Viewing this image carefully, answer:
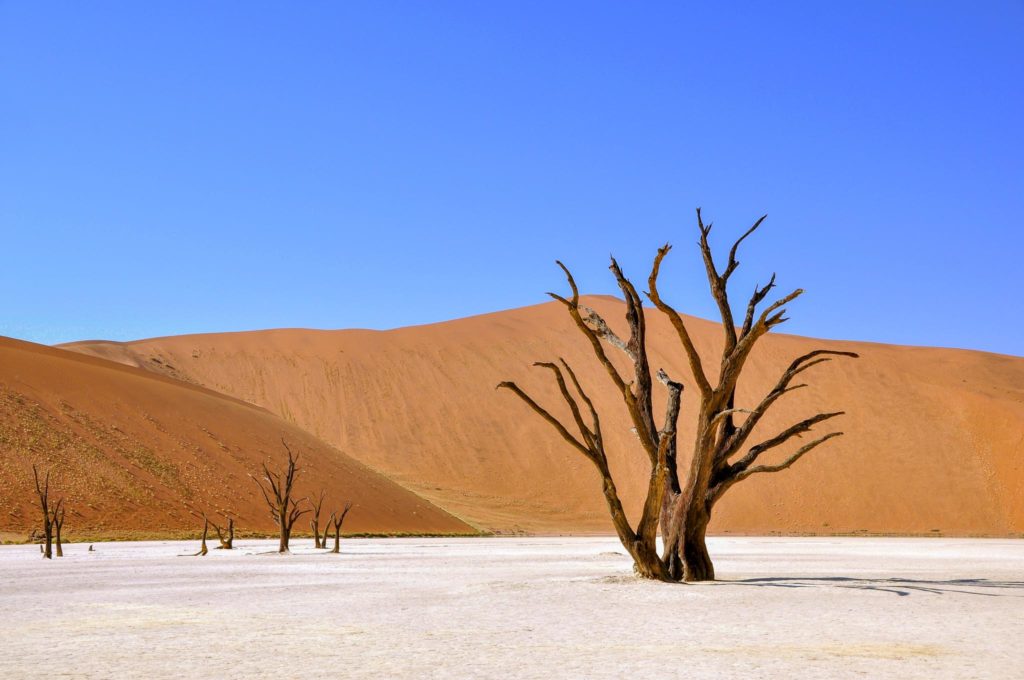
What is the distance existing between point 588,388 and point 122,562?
179 feet

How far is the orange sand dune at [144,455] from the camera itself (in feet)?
138

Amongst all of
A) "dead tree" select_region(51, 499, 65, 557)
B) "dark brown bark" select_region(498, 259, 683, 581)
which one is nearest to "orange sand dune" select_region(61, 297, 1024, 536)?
"dead tree" select_region(51, 499, 65, 557)

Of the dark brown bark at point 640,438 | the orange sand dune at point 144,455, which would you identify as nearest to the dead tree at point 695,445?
the dark brown bark at point 640,438

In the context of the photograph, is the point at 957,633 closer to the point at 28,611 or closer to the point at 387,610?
the point at 387,610

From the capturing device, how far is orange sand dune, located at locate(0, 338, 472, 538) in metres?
42.2

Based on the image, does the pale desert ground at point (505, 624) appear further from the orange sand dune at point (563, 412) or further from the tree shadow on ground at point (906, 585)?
the orange sand dune at point (563, 412)

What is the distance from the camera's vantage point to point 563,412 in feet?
235

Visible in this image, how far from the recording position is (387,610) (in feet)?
42.7

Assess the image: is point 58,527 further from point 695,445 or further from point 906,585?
point 906,585

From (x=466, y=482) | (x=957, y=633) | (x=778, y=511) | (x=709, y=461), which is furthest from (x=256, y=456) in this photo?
(x=957, y=633)

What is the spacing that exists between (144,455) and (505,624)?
39.7 metres

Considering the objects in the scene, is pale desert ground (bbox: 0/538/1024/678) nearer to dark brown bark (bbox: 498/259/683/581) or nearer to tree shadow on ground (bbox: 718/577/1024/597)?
tree shadow on ground (bbox: 718/577/1024/597)

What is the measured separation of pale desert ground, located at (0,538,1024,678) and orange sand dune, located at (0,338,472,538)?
22.4 m

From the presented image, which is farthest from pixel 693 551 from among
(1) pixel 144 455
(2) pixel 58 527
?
(1) pixel 144 455
